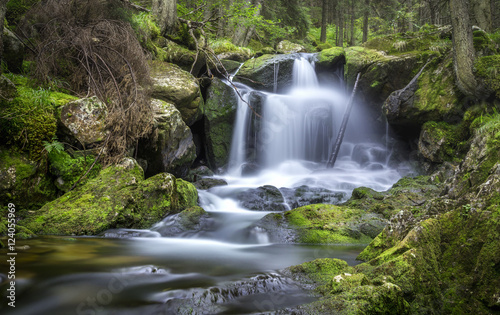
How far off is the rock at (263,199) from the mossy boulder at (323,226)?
5.87ft

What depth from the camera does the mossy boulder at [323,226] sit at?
5324 mm

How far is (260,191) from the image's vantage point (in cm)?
838

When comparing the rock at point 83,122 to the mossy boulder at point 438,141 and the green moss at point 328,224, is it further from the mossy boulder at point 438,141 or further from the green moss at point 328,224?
the mossy boulder at point 438,141

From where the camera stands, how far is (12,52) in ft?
19.9

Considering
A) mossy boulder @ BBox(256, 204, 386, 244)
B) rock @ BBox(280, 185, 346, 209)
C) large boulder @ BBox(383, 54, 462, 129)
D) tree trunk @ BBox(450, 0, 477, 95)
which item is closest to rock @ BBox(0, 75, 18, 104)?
mossy boulder @ BBox(256, 204, 386, 244)

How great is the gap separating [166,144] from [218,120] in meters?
4.03

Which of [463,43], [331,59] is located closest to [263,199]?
[463,43]

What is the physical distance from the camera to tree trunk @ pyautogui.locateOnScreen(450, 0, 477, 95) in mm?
8359

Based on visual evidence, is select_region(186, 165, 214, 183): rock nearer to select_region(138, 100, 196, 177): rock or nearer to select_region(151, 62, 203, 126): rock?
select_region(138, 100, 196, 177): rock

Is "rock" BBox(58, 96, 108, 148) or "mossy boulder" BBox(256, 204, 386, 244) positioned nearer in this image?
"mossy boulder" BBox(256, 204, 386, 244)

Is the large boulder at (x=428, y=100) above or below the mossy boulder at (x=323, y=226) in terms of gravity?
above

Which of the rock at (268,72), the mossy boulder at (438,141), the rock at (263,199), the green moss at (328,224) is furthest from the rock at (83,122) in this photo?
the mossy boulder at (438,141)

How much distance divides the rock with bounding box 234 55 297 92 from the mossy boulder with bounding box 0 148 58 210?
31.0 feet

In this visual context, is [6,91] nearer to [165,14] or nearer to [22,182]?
[22,182]
